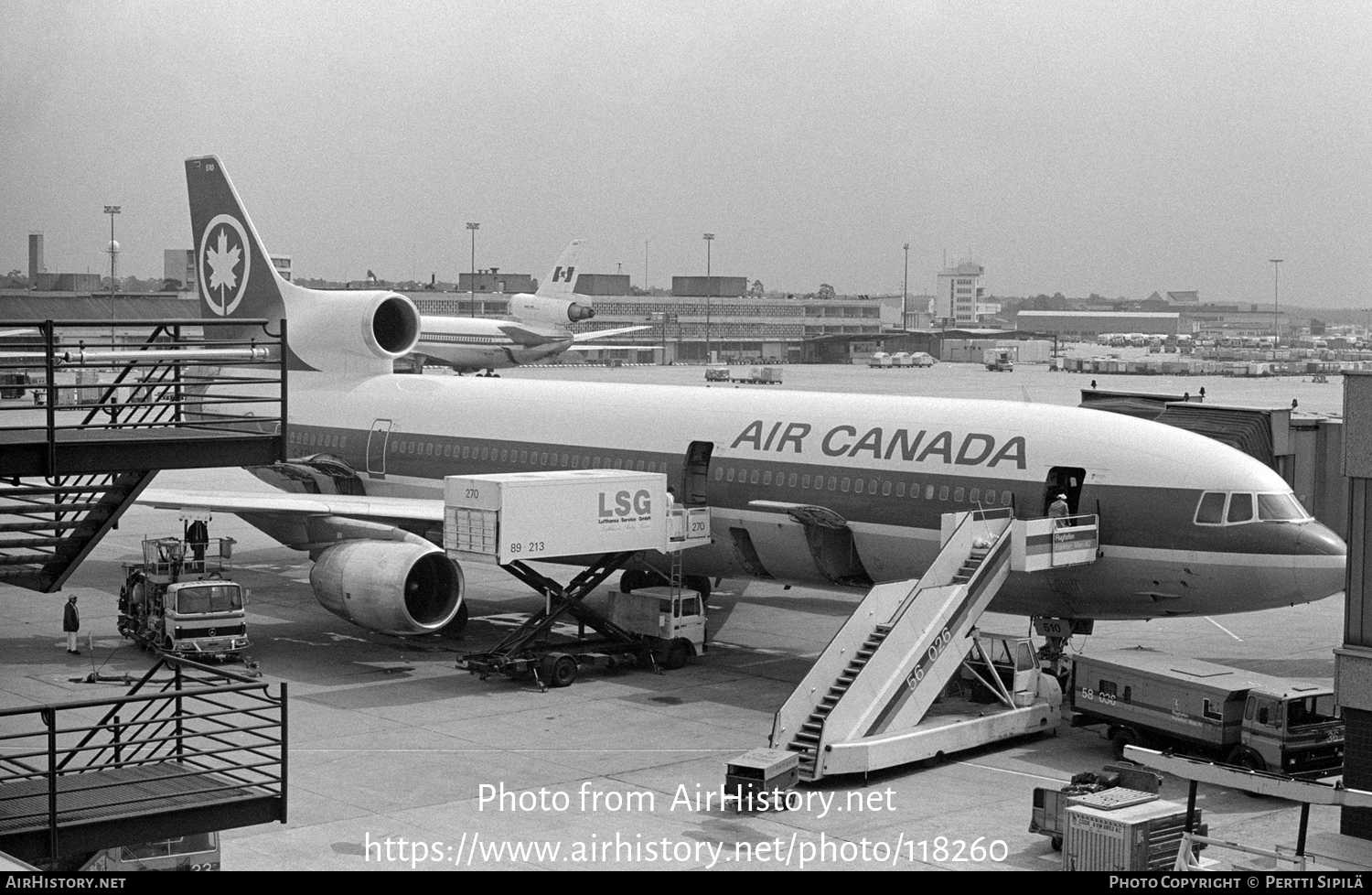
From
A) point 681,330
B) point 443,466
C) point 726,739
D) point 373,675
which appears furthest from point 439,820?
point 681,330

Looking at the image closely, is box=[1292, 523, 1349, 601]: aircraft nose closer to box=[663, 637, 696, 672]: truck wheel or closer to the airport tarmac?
the airport tarmac

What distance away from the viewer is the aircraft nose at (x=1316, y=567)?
24.0 metres

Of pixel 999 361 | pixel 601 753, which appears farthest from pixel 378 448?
pixel 999 361

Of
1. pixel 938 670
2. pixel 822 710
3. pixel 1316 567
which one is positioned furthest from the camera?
pixel 1316 567

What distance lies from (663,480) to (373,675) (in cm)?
615

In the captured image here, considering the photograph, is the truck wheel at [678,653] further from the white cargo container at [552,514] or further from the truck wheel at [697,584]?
the truck wheel at [697,584]

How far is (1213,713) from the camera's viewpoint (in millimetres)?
22109

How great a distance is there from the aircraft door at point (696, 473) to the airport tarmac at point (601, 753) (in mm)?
3045

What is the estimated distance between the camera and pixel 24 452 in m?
11.4

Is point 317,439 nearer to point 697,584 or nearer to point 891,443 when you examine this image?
point 697,584

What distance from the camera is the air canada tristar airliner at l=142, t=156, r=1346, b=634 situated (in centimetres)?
2466

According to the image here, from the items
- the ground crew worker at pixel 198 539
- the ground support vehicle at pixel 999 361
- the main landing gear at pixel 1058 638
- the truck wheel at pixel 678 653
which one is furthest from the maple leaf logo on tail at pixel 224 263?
the ground support vehicle at pixel 999 361

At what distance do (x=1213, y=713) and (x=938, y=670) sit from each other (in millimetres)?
3863

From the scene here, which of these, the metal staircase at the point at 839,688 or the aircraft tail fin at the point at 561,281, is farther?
the aircraft tail fin at the point at 561,281
